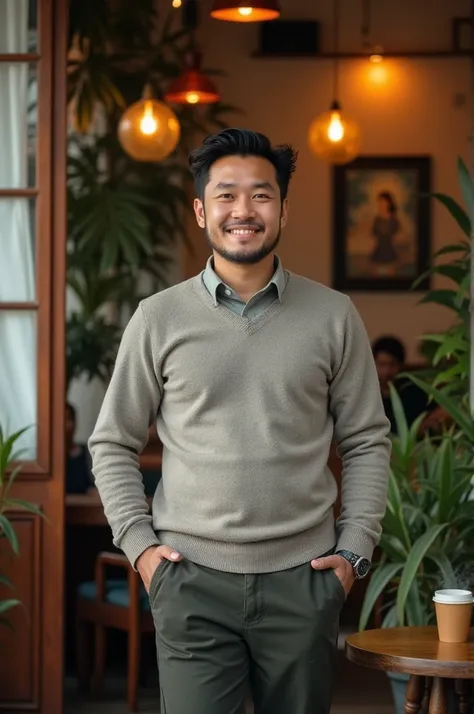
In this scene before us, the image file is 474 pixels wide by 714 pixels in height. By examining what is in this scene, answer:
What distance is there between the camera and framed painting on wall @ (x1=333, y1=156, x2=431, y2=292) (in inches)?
390

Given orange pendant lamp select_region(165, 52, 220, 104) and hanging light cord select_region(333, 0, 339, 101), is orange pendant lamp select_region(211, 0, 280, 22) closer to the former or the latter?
orange pendant lamp select_region(165, 52, 220, 104)

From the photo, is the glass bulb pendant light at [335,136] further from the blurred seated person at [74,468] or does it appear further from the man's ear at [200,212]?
the man's ear at [200,212]

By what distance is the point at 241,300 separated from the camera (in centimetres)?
250

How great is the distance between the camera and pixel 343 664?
585 centimetres

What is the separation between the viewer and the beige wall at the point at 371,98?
9.84 m

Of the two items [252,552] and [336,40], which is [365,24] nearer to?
[336,40]

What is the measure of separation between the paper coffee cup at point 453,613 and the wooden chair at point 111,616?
1.97m

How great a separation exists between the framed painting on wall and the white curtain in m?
5.37

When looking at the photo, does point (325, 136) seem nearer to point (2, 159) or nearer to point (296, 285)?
point (2, 159)

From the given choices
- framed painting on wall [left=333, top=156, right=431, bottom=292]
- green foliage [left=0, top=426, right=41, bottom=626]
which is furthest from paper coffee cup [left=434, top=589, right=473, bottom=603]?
framed painting on wall [left=333, top=156, right=431, bottom=292]

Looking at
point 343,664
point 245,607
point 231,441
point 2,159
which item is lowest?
point 343,664

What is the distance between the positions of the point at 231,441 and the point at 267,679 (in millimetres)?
410

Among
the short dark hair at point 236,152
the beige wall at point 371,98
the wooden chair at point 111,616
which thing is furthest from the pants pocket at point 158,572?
the beige wall at point 371,98

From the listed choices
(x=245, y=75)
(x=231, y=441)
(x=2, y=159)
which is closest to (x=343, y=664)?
(x=2, y=159)
